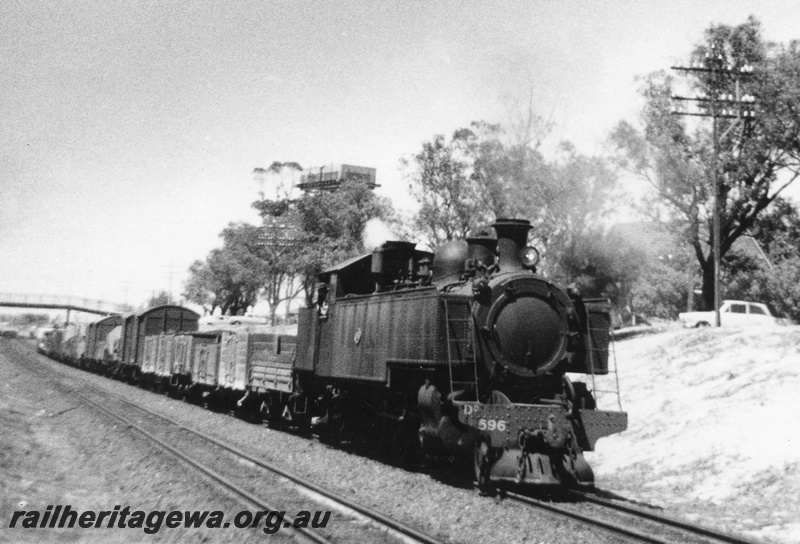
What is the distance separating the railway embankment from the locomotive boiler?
1845 millimetres

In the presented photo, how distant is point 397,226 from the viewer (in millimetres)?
31547

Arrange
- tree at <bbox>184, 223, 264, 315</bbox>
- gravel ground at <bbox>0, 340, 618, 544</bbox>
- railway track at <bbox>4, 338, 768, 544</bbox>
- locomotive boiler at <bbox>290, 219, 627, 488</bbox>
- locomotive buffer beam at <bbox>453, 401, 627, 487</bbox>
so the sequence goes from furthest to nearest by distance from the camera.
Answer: tree at <bbox>184, 223, 264, 315</bbox> < locomotive boiler at <bbox>290, 219, 627, 488</bbox> < locomotive buffer beam at <bbox>453, 401, 627, 487</bbox> < gravel ground at <bbox>0, 340, 618, 544</bbox> < railway track at <bbox>4, 338, 768, 544</bbox>

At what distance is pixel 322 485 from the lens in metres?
10.1

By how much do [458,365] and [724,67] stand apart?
24.3m

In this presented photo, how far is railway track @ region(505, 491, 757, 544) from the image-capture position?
7.36m

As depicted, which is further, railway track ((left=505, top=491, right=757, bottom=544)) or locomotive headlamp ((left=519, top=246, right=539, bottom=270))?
locomotive headlamp ((left=519, top=246, right=539, bottom=270))

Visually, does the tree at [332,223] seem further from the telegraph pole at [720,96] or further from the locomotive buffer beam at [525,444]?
the locomotive buffer beam at [525,444]

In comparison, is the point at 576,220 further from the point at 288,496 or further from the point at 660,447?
the point at 288,496

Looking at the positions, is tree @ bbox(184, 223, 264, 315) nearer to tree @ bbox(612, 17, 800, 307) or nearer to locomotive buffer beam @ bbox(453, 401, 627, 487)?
tree @ bbox(612, 17, 800, 307)

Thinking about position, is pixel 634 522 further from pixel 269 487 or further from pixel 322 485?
pixel 269 487

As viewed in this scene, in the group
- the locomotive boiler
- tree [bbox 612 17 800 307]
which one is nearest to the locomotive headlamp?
the locomotive boiler

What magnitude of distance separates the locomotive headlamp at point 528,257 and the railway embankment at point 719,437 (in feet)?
12.4

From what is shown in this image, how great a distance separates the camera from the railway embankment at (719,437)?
944 centimetres

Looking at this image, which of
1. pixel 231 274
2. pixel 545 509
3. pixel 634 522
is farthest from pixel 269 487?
pixel 231 274
